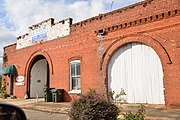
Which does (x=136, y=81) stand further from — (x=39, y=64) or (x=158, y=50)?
(x=39, y=64)

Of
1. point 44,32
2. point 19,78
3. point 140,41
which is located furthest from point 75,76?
point 19,78

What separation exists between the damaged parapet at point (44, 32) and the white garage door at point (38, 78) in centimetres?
237

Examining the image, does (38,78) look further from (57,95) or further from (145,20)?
(145,20)

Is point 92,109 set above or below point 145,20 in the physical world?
below

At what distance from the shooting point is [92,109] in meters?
7.64

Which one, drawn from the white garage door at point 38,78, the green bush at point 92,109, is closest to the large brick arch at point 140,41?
the green bush at point 92,109

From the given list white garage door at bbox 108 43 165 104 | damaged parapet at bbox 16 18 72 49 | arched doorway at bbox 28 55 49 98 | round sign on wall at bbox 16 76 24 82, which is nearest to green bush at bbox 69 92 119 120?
white garage door at bbox 108 43 165 104

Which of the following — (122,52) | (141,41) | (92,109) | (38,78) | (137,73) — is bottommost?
(92,109)

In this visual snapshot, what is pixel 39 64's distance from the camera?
24.0 m

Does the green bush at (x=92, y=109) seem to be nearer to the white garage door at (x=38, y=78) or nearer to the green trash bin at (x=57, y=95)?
the green trash bin at (x=57, y=95)

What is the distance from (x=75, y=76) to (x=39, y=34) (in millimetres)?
6409

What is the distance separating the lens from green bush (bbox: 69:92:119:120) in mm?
7617

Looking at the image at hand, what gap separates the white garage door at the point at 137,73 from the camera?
13.7m

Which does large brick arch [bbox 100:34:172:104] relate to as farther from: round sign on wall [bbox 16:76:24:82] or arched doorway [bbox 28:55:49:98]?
round sign on wall [bbox 16:76:24:82]
